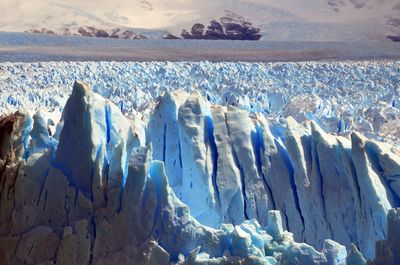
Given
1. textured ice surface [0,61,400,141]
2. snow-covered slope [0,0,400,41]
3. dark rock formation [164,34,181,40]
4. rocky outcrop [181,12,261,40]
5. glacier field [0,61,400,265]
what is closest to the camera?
glacier field [0,61,400,265]

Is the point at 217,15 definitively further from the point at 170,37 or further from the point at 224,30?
the point at 170,37

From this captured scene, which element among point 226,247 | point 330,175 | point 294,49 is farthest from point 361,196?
point 294,49

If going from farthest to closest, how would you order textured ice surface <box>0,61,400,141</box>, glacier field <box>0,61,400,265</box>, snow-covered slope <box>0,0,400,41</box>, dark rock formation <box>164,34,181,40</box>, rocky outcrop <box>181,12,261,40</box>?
A: rocky outcrop <box>181,12,261,40</box>, dark rock formation <box>164,34,181,40</box>, snow-covered slope <box>0,0,400,41</box>, textured ice surface <box>0,61,400,141</box>, glacier field <box>0,61,400,265</box>

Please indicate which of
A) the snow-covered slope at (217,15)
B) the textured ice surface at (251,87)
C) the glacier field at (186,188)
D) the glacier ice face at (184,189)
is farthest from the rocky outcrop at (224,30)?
the glacier ice face at (184,189)

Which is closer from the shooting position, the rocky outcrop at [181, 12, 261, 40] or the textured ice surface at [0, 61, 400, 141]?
the textured ice surface at [0, 61, 400, 141]

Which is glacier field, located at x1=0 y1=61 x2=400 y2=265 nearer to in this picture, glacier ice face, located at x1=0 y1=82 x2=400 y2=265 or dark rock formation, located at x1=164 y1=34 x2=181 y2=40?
glacier ice face, located at x1=0 y1=82 x2=400 y2=265

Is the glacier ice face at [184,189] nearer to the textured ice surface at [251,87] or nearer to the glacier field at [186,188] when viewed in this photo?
the glacier field at [186,188]

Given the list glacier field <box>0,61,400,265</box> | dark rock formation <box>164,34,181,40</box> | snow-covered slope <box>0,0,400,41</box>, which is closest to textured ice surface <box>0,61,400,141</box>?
glacier field <box>0,61,400,265</box>
